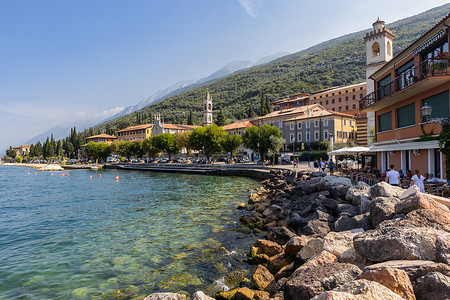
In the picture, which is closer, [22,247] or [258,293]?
[258,293]

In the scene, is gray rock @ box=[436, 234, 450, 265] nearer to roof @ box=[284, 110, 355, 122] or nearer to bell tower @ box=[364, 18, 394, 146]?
bell tower @ box=[364, 18, 394, 146]

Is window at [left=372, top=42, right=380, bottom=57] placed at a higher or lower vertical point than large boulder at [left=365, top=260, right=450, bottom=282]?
higher

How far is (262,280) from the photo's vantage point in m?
7.66

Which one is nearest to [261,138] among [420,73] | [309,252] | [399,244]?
[420,73]

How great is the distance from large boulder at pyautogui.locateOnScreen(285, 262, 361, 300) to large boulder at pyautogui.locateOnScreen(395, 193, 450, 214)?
3.37m

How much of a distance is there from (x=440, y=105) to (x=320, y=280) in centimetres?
1711

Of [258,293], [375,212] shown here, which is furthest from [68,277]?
[375,212]

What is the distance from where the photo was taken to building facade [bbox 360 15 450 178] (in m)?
16.2

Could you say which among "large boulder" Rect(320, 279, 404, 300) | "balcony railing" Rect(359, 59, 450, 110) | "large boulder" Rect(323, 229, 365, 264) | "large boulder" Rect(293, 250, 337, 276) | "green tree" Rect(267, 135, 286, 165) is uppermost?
"balcony railing" Rect(359, 59, 450, 110)

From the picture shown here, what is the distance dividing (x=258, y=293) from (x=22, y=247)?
1207cm

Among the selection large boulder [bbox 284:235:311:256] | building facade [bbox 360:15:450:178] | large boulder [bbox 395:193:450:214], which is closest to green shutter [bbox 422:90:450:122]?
building facade [bbox 360:15:450:178]

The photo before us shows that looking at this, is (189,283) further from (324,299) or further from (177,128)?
(177,128)

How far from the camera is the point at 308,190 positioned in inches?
790

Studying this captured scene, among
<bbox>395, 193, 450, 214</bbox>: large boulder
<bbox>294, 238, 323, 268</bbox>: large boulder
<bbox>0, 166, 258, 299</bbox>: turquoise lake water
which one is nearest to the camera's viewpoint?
<bbox>395, 193, 450, 214</bbox>: large boulder
